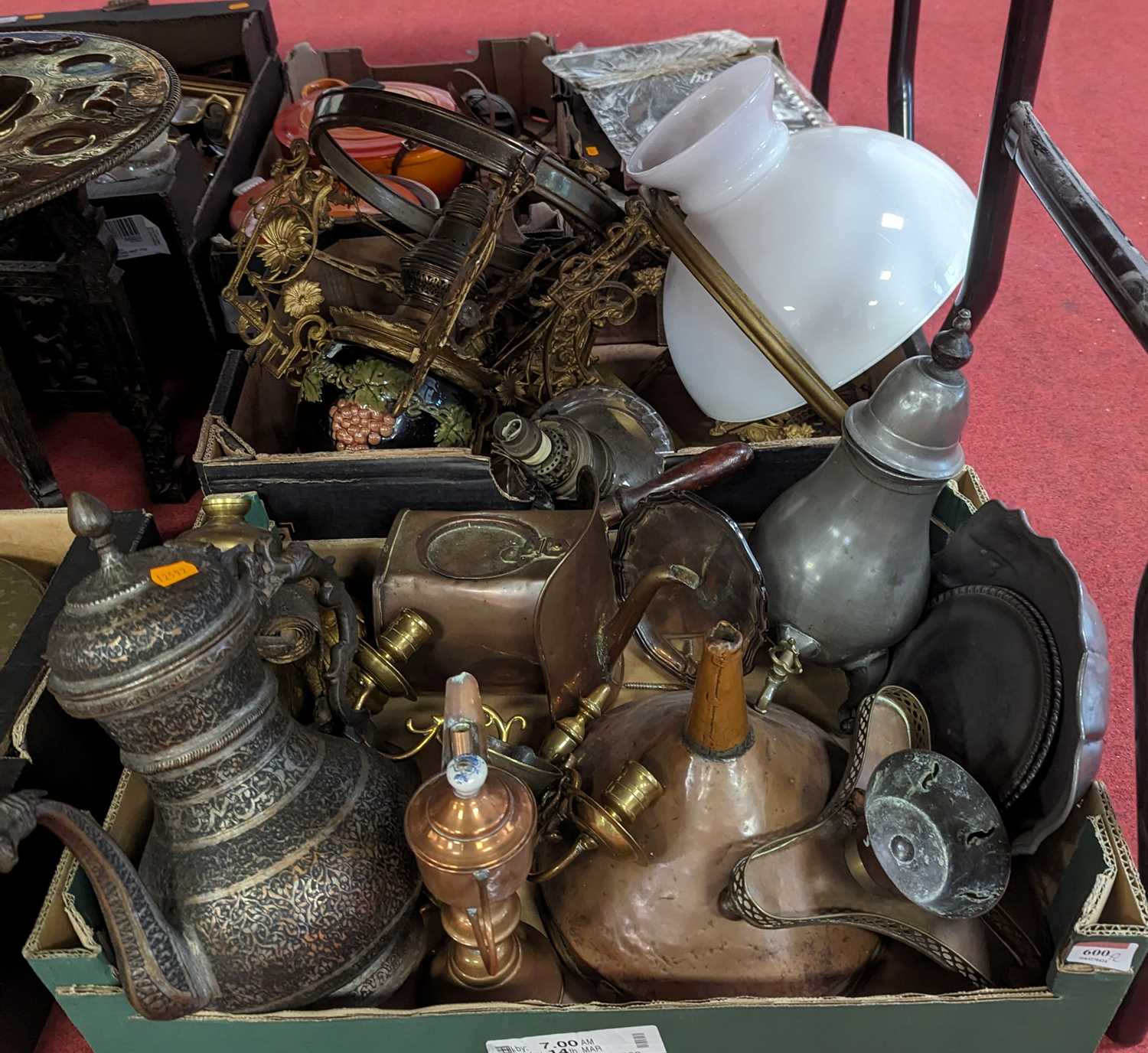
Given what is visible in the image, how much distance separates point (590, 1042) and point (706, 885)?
0.46 ft

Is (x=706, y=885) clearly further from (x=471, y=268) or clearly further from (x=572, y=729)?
(x=471, y=268)

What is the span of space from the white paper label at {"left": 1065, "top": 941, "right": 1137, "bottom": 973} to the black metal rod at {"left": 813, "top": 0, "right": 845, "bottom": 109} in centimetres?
198

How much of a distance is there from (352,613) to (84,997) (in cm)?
32

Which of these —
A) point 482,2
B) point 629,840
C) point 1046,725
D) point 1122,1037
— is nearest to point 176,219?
point 629,840

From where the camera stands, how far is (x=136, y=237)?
1.46 metres

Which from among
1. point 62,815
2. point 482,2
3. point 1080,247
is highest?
point 1080,247

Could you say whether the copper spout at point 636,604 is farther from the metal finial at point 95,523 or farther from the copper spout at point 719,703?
the metal finial at point 95,523

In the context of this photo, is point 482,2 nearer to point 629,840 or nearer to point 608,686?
point 608,686

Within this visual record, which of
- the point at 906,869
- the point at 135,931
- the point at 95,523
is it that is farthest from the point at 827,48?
the point at 135,931

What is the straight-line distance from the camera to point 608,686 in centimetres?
90

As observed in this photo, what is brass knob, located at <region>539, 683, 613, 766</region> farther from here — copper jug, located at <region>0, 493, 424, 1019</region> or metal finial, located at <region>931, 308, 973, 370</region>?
metal finial, located at <region>931, 308, 973, 370</region>

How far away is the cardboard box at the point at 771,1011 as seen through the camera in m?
0.67

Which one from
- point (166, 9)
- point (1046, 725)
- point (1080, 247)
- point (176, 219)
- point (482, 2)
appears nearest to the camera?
point (1046, 725)

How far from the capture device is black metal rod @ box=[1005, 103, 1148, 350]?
0.76m
